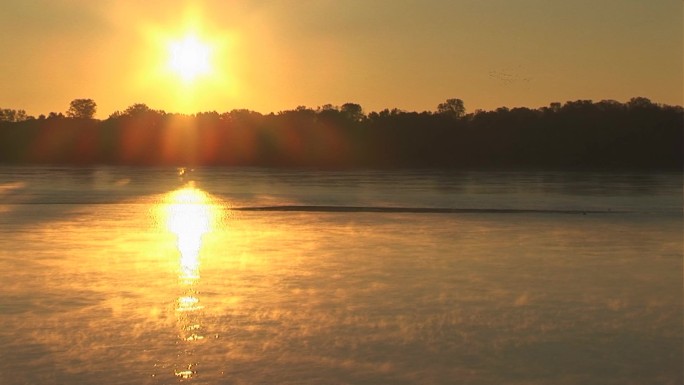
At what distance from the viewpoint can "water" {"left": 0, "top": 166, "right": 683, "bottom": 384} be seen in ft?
29.7

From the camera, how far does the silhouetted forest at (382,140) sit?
111500mm

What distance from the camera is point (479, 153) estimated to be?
4761 inches

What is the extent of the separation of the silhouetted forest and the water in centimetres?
8132

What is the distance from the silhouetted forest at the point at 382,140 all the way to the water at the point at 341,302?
81.3 metres

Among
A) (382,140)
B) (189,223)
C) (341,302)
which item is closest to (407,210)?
(189,223)

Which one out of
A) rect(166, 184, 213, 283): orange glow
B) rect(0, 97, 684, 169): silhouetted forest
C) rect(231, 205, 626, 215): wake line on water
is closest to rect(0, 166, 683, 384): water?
rect(166, 184, 213, 283): orange glow

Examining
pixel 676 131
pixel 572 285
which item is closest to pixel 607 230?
pixel 572 285

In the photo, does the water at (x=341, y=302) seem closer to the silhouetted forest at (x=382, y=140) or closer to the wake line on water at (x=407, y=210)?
the wake line on water at (x=407, y=210)

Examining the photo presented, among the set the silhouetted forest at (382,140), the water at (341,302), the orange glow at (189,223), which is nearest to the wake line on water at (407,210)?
the orange glow at (189,223)

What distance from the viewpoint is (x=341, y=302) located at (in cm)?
1244

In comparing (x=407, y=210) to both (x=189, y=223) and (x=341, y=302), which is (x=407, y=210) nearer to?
(x=189, y=223)

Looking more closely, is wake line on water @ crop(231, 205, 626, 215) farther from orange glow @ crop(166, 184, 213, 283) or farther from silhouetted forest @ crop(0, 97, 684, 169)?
silhouetted forest @ crop(0, 97, 684, 169)

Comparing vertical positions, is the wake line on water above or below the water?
below

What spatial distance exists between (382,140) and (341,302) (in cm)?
11903
